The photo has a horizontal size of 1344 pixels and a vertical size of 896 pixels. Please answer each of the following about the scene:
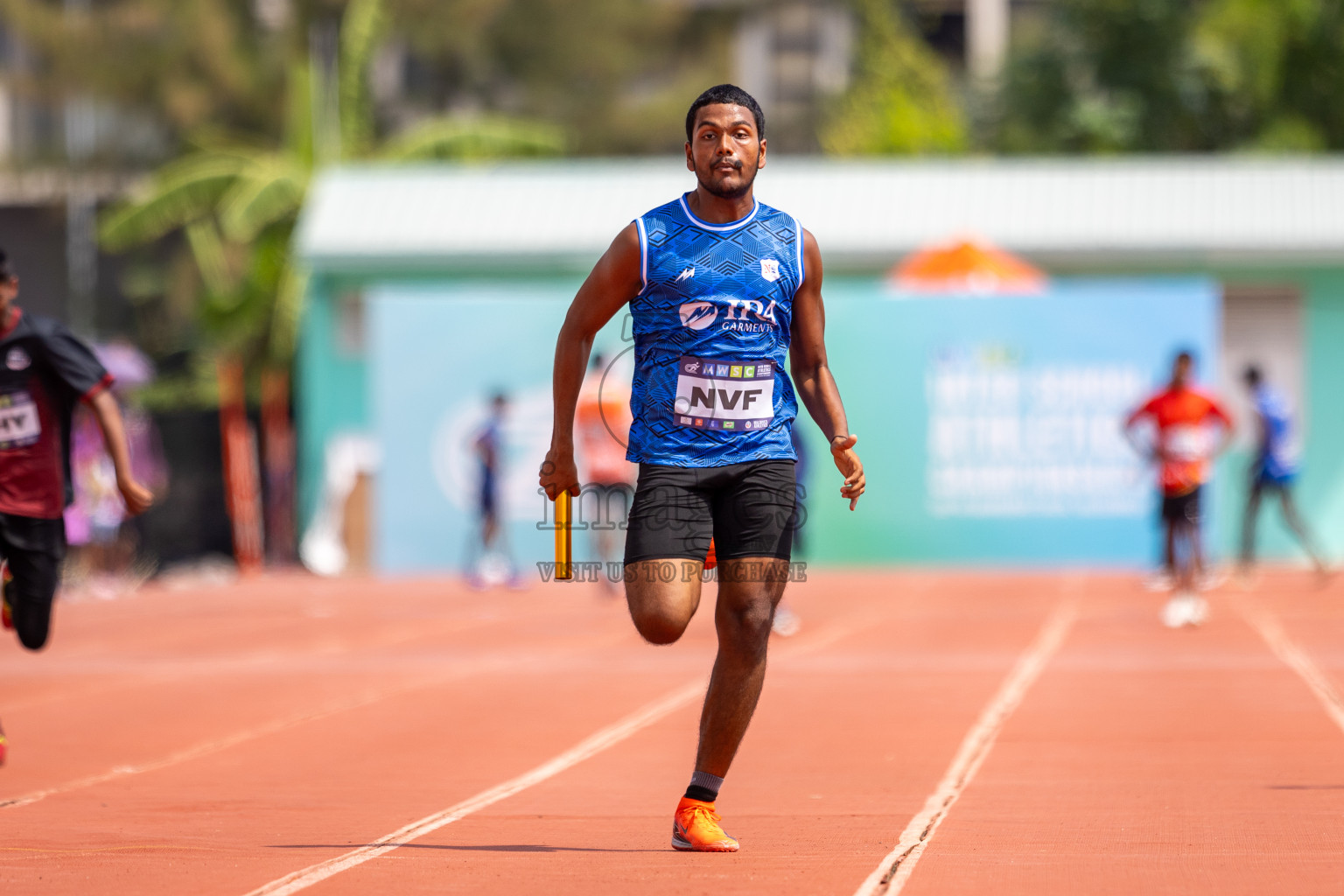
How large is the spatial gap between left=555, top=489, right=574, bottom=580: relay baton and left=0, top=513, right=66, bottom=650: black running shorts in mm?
3107

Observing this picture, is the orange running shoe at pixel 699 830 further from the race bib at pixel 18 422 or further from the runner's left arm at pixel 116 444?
the race bib at pixel 18 422

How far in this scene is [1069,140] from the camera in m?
43.1

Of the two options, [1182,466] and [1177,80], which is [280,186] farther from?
[1177,80]

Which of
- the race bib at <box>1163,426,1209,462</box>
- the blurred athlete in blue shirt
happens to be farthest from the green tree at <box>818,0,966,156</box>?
the race bib at <box>1163,426,1209,462</box>

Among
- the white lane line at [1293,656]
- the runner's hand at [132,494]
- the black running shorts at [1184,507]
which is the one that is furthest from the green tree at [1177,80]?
the runner's hand at [132,494]

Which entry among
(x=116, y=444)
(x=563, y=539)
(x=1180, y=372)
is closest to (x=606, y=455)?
(x=1180, y=372)

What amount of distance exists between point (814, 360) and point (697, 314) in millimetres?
439

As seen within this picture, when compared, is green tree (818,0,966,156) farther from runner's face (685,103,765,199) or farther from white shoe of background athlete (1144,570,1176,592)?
runner's face (685,103,765,199)

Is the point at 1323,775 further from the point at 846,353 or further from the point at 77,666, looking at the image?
the point at 846,353

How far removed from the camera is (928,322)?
24.3 meters

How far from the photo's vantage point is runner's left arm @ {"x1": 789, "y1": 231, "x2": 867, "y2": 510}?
6090 mm

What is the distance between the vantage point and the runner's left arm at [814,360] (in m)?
6.09

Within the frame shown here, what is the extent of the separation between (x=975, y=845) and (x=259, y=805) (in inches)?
102

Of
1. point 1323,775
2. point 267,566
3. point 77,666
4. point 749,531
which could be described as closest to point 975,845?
point 749,531
